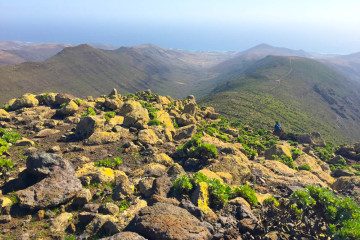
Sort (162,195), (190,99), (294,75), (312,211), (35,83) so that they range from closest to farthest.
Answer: (312,211)
(162,195)
(190,99)
(35,83)
(294,75)

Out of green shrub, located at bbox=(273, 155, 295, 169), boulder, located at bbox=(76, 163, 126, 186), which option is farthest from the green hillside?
boulder, located at bbox=(76, 163, 126, 186)

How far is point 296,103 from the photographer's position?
4850 inches

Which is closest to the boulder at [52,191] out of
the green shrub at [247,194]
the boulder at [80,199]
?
the boulder at [80,199]

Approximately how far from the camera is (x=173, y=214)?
29.6 feet

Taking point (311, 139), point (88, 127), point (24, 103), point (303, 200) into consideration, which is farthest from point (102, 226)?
point (311, 139)

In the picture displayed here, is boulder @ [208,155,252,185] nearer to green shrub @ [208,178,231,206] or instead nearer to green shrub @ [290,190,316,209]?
green shrub @ [208,178,231,206]

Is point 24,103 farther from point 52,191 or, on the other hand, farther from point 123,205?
point 123,205

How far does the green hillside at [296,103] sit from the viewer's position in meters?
87.8

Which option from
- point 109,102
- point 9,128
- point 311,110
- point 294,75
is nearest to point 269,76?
point 294,75

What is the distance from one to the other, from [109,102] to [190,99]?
2438 cm

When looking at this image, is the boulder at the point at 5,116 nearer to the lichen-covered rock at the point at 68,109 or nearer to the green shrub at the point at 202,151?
the lichen-covered rock at the point at 68,109

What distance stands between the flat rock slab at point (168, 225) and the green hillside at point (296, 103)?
67.7m

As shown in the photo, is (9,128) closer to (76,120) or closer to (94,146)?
(76,120)

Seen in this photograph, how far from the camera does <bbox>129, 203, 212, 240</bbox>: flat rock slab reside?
820 centimetres
